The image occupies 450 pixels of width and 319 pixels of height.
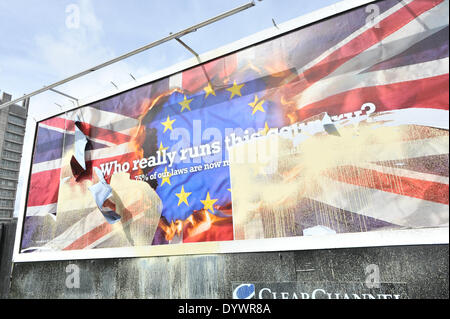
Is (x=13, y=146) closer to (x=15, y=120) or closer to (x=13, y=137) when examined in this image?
(x=13, y=137)

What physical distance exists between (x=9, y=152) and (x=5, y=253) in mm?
52461

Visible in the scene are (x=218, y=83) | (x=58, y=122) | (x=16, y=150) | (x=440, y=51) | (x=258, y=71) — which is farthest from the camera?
(x=16, y=150)

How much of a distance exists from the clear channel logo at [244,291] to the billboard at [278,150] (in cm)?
73

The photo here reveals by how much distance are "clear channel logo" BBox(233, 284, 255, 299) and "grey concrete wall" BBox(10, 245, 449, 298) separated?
0.30ft

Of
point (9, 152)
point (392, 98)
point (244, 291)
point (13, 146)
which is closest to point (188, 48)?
point (392, 98)

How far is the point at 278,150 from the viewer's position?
5680 millimetres

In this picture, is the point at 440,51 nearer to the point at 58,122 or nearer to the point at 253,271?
the point at 253,271

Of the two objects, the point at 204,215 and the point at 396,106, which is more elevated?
the point at 396,106

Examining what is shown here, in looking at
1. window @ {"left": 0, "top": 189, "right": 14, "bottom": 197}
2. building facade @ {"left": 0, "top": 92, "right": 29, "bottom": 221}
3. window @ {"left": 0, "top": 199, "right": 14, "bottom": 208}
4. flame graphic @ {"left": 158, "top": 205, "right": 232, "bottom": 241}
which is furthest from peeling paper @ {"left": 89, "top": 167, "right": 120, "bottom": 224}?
window @ {"left": 0, "top": 189, "right": 14, "bottom": 197}
